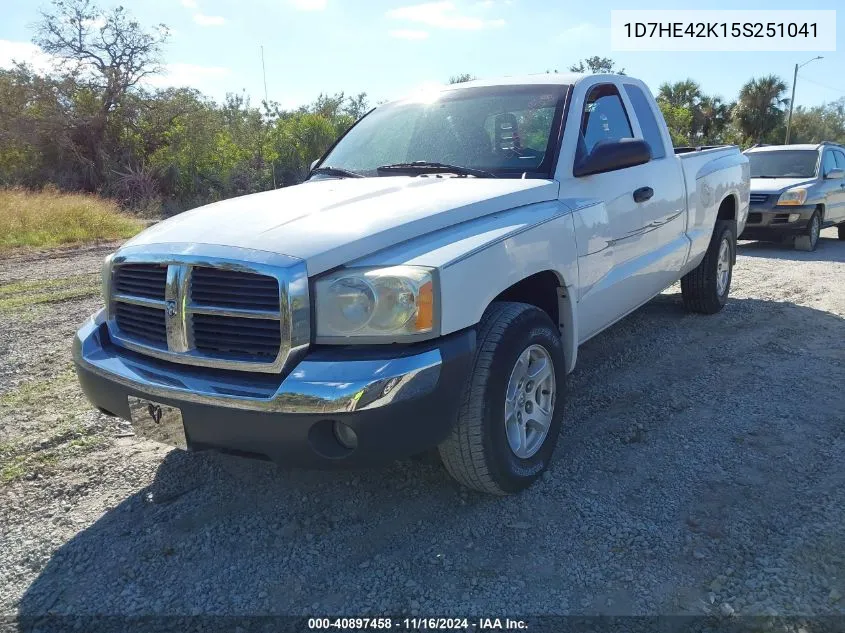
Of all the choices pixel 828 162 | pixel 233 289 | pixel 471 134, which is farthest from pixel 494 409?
pixel 828 162

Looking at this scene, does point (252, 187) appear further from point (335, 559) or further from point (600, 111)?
point (335, 559)

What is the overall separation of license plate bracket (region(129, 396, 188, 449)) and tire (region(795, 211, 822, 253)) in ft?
33.2

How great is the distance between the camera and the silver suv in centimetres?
980

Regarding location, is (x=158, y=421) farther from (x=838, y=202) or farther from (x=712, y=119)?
(x=712, y=119)

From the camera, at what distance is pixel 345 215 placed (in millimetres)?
2680

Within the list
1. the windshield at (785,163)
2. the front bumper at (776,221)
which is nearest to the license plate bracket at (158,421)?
the front bumper at (776,221)

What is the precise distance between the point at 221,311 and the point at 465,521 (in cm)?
130

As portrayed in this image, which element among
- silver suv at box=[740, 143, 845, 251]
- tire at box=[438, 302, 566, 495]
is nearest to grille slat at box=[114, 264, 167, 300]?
tire at box=[438, 302, 566, 495]

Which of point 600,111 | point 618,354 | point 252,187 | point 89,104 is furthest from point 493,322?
point 89,104

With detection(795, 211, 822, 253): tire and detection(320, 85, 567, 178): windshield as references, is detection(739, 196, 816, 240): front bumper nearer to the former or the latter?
detection(795, 211, 822, 253): tire

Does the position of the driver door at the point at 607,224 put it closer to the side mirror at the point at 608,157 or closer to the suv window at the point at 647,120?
the side mirror at the point at 608,157

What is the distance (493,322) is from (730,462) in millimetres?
1466

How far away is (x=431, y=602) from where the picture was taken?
224 cm

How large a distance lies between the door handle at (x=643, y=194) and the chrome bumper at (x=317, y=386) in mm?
2167
